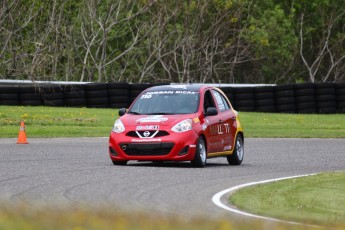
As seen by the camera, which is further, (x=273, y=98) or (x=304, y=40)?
(x=304, y=40)

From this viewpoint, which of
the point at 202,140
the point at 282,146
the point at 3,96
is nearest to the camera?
the point at 202,140

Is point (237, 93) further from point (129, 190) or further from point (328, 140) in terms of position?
point (129, 190)

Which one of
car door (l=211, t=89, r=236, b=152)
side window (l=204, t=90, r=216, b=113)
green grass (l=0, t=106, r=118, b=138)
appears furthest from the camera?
green grass (l=0, t=106, r=118, b=138)

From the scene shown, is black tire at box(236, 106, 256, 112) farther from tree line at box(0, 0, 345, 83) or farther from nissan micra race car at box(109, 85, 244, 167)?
nissan micra race car at box(109, 85, 244, 167)

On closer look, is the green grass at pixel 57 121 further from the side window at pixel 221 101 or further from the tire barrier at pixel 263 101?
the side window at pixel 221 101

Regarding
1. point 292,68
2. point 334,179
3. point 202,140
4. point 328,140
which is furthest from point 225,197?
point 292,68

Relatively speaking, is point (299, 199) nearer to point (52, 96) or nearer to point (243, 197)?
point (243, 197)

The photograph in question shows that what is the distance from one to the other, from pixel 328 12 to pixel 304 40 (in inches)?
92.6

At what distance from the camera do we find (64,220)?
5656mm

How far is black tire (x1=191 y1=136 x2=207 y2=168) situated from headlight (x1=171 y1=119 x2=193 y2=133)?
29 centimetres

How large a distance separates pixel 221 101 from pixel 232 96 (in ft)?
68.2

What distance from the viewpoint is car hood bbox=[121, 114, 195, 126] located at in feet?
57.2

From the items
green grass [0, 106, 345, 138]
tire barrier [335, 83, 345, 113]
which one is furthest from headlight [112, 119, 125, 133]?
tire barrier [335, 83, 345, 113]

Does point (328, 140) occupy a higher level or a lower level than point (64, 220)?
lower
